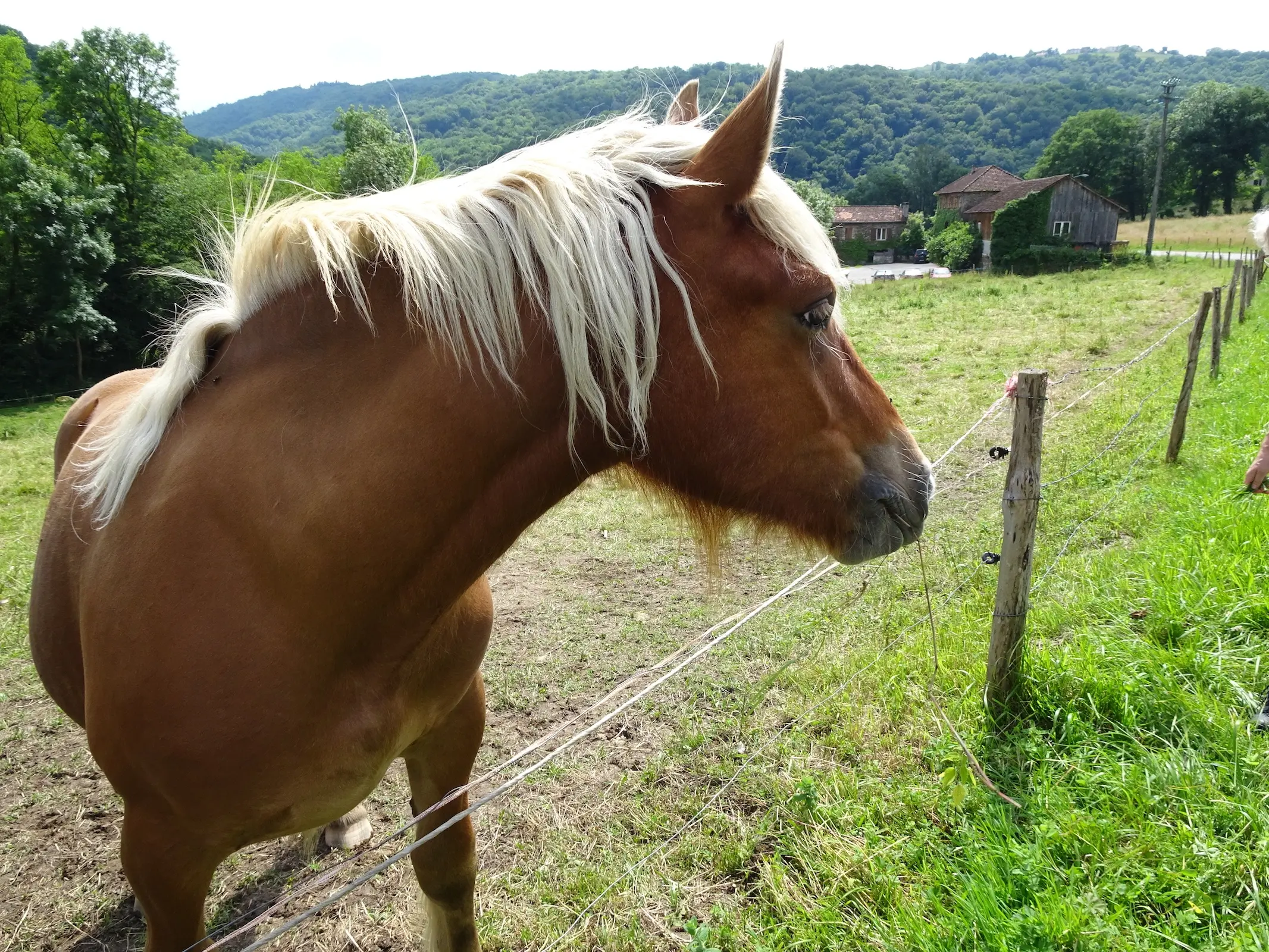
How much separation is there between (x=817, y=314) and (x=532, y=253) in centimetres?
63

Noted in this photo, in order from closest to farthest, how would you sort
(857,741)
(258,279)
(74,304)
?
(258,279), (857,741), (74,304)

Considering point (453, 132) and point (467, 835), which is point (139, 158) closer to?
point (453, 132)

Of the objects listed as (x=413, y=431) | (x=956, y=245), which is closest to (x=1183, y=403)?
(x=413, y=431)

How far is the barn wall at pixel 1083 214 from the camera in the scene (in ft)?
134

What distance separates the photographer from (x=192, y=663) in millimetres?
1446

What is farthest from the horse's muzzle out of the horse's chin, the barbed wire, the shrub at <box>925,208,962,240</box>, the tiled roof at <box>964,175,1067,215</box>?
the shrub at <box>925,208,962,240</box>

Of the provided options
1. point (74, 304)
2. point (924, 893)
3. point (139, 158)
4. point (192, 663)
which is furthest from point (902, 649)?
point (139, 158)

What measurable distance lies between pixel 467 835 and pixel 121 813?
2260 millimetres

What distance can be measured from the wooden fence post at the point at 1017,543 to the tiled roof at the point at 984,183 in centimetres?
6015

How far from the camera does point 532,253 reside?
4.71 feet

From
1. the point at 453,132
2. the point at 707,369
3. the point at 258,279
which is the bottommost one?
the point at 707,369

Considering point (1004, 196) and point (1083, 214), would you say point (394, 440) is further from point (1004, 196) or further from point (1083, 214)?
point (1004, 196)

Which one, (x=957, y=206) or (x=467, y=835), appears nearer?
(x=467, y=835)

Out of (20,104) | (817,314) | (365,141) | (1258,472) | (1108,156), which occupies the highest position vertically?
(1108,156)
